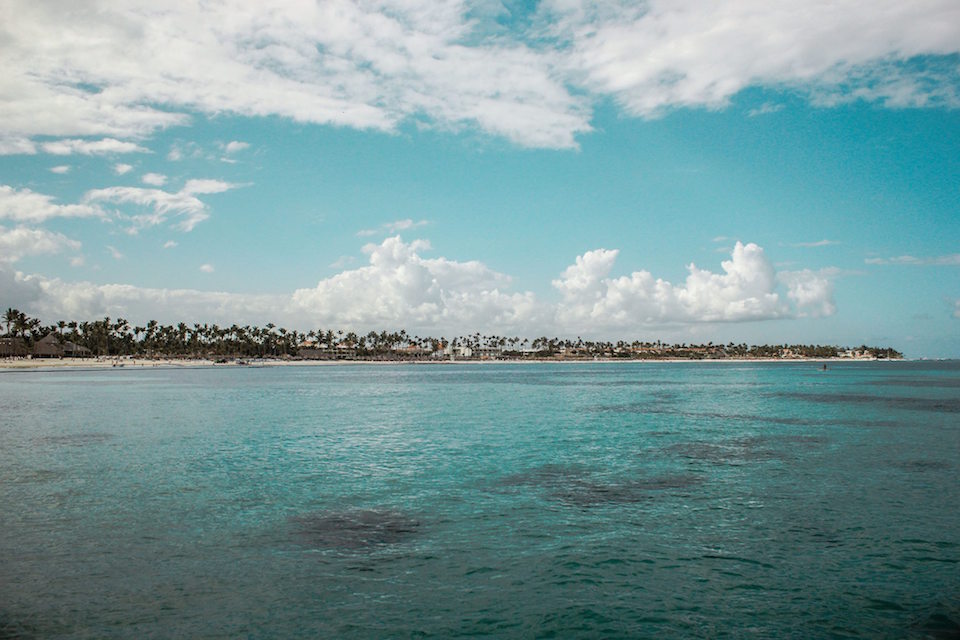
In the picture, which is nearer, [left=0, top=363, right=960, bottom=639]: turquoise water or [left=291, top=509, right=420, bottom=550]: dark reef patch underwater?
[left=0, top=363, right=960, bottom=639]: turquoise water

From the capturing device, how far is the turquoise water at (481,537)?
12.3 m

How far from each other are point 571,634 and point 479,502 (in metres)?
10.1

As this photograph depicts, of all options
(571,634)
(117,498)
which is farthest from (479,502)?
(117,498)

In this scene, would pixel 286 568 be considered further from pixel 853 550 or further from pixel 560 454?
pixel 560 454

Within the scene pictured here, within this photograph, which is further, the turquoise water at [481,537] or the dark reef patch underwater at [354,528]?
the dark reef patch underwater at [354,528]

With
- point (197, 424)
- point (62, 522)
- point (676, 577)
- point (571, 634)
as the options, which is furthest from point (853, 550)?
point (197, 424)

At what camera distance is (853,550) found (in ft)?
53.3

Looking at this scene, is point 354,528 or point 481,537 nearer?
point 481,537

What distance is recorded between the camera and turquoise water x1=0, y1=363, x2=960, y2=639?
12.3m

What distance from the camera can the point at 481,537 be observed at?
17.4 meters

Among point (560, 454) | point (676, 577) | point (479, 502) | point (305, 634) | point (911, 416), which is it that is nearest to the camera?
point (305, 634)

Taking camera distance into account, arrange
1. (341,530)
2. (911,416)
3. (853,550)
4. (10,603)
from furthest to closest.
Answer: (911,416) → (341,530) → (853,550) → (10,603)

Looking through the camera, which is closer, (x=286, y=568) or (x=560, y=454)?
(x=286, y=568)

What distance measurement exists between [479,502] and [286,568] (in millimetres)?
8080
